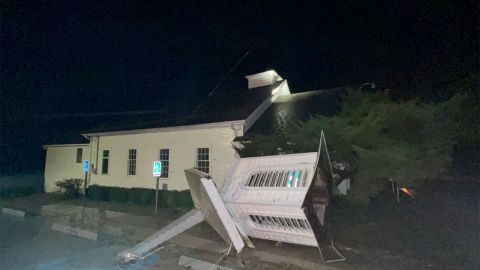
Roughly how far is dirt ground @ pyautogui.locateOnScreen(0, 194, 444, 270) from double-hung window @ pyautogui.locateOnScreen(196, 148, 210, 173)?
2.89 metres

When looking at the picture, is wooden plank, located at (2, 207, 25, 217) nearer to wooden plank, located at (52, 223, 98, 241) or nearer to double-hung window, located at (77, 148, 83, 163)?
wooden plank, located at (52, 223, 98, 241)

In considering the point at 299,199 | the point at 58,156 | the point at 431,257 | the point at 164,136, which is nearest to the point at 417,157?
the point at 431,257

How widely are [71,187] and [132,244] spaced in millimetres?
12304

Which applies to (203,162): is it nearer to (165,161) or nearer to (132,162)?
(165,161)

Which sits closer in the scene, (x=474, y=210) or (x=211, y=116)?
(x=474, y=210)

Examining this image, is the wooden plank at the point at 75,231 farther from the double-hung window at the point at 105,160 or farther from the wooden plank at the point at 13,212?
the double-hung window at the point at 105,160

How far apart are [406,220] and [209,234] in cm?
584

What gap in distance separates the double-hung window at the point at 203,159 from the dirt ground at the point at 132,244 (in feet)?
9.49

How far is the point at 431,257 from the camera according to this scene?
646 cm

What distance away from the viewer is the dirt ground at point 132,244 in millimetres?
6387

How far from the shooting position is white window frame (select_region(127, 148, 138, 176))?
1692cm

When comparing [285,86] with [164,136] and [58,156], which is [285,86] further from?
[58,156]

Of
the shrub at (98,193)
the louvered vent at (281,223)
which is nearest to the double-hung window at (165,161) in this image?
the shrub at (98,193)

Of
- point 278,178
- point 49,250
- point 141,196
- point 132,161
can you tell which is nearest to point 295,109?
point 278,178
